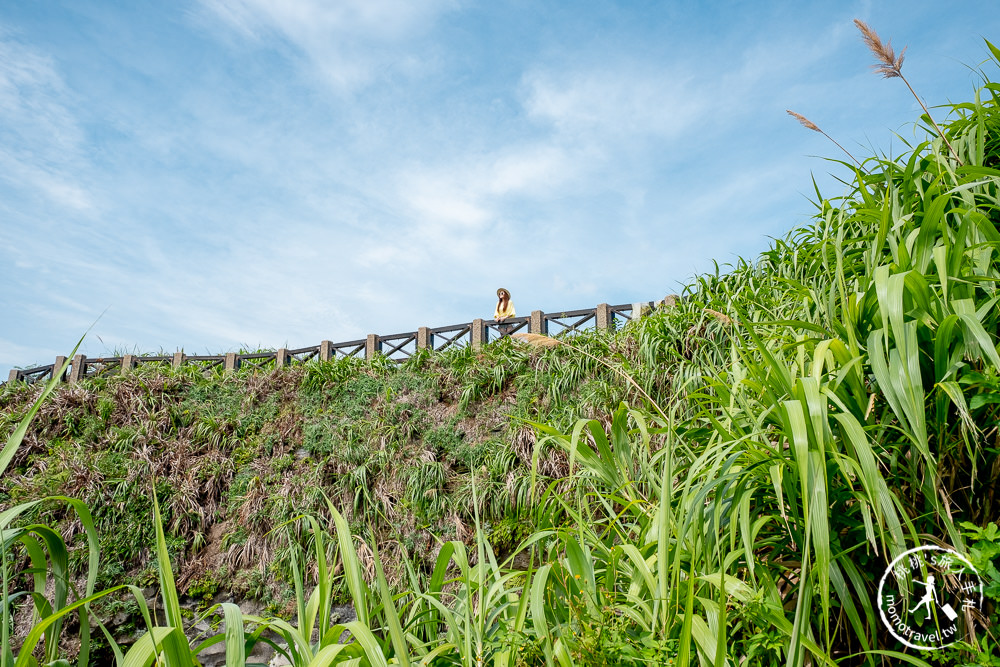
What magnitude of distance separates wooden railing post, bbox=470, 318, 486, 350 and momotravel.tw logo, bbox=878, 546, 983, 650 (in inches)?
282

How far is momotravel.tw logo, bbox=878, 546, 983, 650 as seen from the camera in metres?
1.34

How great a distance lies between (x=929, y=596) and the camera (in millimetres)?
1354

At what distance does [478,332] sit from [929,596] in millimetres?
7414

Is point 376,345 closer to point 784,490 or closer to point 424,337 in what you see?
point 424,337

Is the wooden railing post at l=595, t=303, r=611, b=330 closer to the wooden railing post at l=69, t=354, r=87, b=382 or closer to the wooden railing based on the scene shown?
the wooden railing

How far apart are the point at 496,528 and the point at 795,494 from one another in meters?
4.19

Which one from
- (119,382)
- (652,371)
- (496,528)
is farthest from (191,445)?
(652,371)

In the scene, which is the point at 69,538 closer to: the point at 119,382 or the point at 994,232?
the point at 119,382

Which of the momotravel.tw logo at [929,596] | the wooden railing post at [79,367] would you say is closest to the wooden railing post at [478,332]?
the momotravel.tw logo at [929,596]

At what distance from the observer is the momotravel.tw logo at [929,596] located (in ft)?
4.40

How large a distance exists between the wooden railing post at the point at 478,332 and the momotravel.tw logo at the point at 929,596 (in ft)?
23.5

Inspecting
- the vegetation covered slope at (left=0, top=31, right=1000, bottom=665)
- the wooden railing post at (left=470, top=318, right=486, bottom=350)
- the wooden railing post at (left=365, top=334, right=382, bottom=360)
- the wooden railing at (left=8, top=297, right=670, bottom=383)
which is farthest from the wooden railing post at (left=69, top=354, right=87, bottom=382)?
the vegetation covered slope at (left=0, top=31, right=1000, bottom=665)

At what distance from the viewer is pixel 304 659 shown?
128 centimetres

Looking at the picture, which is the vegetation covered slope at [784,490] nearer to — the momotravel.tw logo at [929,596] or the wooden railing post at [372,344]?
the momotravel.tw logo at [929,596]
